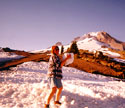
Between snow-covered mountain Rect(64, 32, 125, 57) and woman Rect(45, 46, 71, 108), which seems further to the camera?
snow-covered mountain Rect(64, 32, 125, 57)

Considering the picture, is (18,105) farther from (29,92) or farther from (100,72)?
(100,72)

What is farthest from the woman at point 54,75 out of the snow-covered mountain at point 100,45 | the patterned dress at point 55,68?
the snow-covered mountain at point 100,45

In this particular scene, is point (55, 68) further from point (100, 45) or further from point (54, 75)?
point (100, 45)

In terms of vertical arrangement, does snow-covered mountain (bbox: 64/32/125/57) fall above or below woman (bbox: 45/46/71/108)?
above

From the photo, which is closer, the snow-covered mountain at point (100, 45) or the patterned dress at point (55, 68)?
the patterned dress at point (55, 68)

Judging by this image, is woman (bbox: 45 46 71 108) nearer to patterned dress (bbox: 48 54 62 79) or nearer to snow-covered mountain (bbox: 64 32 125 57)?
patterned dress (bbox: 48 54 62 79)

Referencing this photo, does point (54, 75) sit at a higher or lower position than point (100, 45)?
lower

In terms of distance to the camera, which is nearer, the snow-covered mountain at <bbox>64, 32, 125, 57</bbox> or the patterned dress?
the patterned dress

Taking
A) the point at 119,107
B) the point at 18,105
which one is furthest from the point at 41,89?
the point at 119,107

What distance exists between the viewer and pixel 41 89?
20.0 feet

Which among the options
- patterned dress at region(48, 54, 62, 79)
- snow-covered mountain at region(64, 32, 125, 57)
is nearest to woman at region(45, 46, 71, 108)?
patterned dress at region(48, 54, 62, 79)

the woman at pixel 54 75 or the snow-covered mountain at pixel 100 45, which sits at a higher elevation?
the snow-covered mountain at pixel 100 45

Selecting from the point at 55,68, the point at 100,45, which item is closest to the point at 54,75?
the point at 55,68

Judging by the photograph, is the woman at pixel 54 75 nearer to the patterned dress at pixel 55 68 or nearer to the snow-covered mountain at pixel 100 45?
the patterned dress at pixel 55 68
